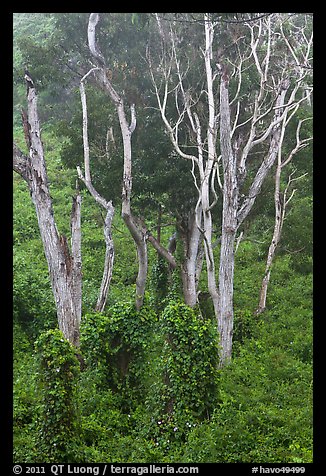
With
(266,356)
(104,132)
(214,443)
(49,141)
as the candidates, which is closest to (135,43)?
(104,132)

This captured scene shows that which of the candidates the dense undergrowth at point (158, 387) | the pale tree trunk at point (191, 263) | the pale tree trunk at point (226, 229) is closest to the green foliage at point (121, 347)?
the dense undergrowth at point (158, 387)

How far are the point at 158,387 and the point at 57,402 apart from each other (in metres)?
2.03

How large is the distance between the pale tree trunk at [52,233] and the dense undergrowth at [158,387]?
63cm

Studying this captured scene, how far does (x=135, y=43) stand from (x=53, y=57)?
4.21m

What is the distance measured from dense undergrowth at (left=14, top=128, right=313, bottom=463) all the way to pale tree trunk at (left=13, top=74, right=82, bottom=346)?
627 millimetres

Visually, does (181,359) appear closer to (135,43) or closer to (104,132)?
(104,132)

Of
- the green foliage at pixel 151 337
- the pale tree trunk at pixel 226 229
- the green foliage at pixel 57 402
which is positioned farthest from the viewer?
the pale tree trunk at pixel 226 229

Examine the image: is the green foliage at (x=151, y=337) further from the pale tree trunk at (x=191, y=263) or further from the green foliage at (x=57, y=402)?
the pale tree trunk at (x=191, y=263)

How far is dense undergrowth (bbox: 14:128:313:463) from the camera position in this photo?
816 cm

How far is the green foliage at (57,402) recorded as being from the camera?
7.91 meters

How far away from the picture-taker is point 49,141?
98.4 ft

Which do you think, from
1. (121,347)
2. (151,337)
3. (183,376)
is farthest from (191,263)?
(183,376)
